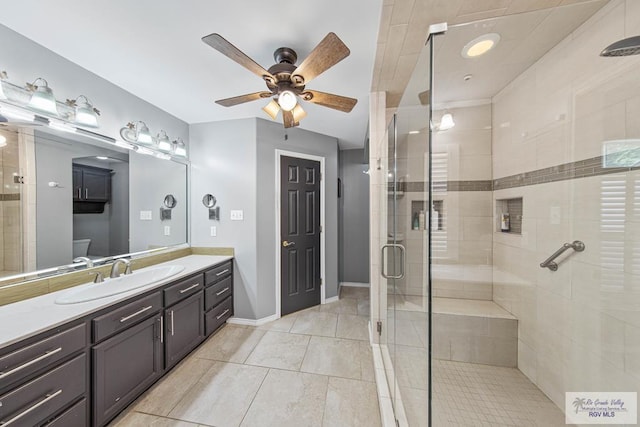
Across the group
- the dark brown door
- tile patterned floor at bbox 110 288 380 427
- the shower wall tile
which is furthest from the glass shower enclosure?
the dark brown door

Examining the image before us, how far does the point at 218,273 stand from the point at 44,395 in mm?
1393

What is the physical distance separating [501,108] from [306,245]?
2481mm

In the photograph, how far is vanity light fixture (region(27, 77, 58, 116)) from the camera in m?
1.39

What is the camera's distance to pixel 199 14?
50.2 inches

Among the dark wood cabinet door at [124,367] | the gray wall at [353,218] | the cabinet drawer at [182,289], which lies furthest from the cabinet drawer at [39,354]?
the gray wall at [353,218]

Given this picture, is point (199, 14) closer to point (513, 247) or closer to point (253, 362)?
point (253, 362)

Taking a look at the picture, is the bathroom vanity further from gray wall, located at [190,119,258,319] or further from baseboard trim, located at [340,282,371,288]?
baseboard trim, located at [340,282,371,288]

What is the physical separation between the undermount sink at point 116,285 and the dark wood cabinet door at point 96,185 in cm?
68

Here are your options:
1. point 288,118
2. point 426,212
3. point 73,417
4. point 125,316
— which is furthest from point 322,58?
point 73,417

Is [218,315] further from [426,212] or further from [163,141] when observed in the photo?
[426,212]

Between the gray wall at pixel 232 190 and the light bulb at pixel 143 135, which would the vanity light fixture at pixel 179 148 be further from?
the light bulb at pixel 143 135

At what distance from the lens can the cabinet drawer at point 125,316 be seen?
1283 millimetres

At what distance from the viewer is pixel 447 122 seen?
6.75ft

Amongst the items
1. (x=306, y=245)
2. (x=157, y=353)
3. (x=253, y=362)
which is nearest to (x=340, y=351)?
(x=253, y=362)
